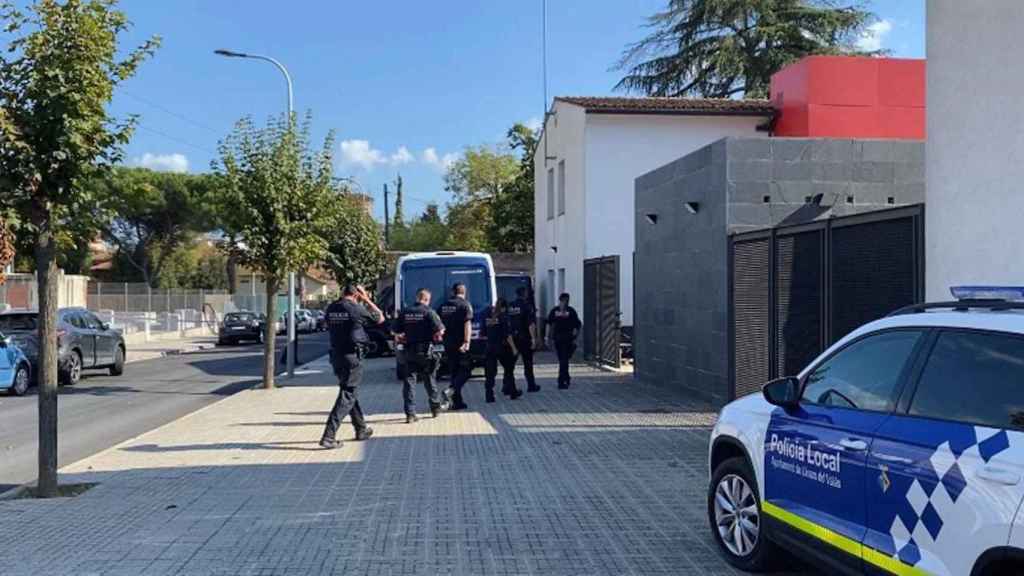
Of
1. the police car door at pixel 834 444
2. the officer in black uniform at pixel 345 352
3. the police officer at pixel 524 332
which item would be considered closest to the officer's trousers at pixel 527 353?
the police officer at pixel 524 332

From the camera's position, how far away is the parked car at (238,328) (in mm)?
36000

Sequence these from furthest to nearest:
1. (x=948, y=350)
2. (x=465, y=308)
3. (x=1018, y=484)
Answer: (x=465, y=308) < (x=948, y=350) < (x=1018, y=484)

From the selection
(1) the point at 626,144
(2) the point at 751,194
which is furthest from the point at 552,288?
(2) the point at 751,194

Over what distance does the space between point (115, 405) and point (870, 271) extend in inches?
483

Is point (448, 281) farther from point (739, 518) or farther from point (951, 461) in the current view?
point (951, 461)

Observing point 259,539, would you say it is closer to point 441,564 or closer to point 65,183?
point 441,564

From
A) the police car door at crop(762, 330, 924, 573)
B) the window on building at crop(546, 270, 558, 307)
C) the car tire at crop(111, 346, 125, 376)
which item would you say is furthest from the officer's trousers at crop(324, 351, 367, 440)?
the window on building at crop(546, 270, 558, 307)

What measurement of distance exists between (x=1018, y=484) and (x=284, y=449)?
8048 millimetres

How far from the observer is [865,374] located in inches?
181

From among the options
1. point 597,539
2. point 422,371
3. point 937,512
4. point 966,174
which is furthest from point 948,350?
point 422,371

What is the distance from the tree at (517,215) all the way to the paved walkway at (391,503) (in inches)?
1301

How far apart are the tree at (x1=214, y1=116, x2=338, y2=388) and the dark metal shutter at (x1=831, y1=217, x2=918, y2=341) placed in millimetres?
10211

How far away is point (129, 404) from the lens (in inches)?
617

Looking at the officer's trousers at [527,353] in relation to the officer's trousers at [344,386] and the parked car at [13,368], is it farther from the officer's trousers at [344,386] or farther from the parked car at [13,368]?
the parked car at [13,368]
